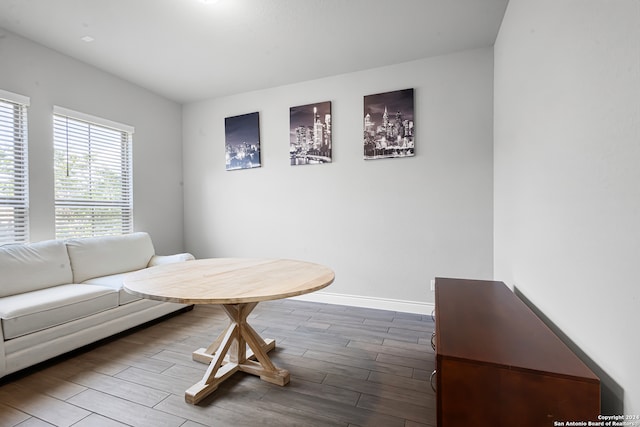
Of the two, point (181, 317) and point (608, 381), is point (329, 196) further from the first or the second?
point (608, 381)

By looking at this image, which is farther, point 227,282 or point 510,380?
point 227,282

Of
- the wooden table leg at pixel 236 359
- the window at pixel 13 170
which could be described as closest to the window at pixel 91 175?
the window at pixel 13 170

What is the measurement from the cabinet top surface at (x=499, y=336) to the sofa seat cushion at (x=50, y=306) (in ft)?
8.42

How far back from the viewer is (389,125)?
3252mm

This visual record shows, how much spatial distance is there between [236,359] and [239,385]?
205 millimetres

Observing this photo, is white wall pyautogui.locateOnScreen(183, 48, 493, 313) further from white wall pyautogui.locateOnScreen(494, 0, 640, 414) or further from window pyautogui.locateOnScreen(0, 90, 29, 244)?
window pyautogui.locateOnScreen(0, 90, 29, 244)

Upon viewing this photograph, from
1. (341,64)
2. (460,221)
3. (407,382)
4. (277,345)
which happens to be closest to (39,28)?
(341,64)

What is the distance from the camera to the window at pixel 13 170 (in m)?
2.57

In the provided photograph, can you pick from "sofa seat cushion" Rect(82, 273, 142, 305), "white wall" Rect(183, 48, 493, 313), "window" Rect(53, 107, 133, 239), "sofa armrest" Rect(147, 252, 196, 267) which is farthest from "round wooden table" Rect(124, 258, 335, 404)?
"window" Rect(53, 107, 133, 239)

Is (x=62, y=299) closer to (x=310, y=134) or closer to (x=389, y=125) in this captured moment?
(x=310, y=134)

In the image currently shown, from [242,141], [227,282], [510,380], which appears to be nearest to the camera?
[510,380]

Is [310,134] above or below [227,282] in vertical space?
above

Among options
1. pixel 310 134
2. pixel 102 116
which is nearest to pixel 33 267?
pixel 102 116

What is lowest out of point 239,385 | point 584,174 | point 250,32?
point 239,385
